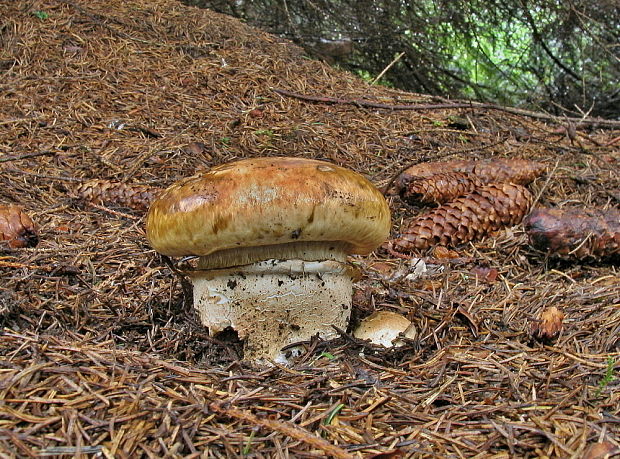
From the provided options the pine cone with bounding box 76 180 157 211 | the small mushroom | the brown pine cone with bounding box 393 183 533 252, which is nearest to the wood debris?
the small mushroom

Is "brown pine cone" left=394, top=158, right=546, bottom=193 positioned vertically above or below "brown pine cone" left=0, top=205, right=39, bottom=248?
above

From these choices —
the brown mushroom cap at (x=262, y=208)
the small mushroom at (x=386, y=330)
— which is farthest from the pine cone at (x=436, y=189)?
the brown mushroom cap at (x=262, y=208)

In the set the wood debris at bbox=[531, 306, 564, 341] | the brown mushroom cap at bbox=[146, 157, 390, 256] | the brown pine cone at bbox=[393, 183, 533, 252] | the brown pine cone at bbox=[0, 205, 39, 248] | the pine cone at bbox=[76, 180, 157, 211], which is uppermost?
the brown mushroom cap at bbox=[146, 157, 390, 256]

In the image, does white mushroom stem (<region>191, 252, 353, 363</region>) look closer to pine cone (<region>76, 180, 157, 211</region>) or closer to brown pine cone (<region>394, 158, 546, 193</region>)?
pine cone (<region>76, 180, 157, 211</region>)

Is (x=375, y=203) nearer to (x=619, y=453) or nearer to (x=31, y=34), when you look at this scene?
(x=619, y=453)

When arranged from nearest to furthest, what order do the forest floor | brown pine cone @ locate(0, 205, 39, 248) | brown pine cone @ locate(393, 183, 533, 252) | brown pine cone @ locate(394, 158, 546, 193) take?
1. the forest floor
2. brown pine cone @ locate(0, 205, 39, 248)
3. brown pine cone @ locate(393, 183, 533, 252)
4. brown pine cone @ locate(394, 158, 546, 193)

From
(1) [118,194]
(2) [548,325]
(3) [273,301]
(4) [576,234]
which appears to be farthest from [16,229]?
(4) [576,234]

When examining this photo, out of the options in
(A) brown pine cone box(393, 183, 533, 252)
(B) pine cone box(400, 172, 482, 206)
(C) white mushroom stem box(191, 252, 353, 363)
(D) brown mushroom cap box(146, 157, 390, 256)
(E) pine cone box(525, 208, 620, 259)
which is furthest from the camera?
(B) pine cone box(400, 172, 482, 206)

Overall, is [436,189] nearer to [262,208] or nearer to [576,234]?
[576,234]
